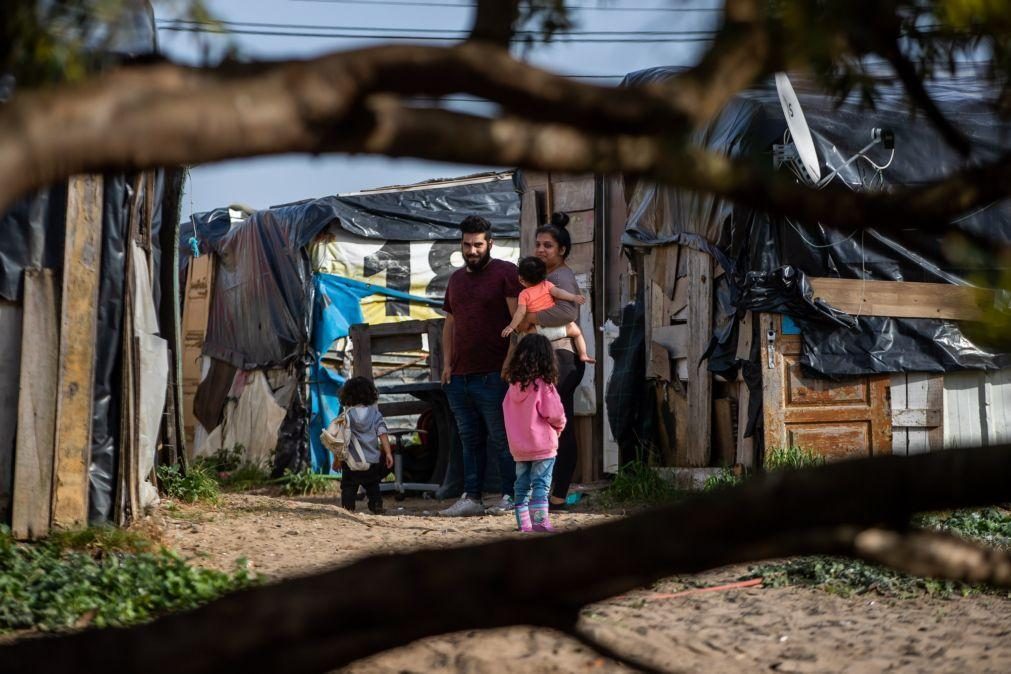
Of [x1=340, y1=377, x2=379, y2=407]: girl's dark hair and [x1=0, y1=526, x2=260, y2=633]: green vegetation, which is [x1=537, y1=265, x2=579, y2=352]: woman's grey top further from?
[x1=0, y1=526, x2=260, y2=633]: green vegetation

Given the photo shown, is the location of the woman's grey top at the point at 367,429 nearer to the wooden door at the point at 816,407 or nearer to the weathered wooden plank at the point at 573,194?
the wooden door at the point at 816,407

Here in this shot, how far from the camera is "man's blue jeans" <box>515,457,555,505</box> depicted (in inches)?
287

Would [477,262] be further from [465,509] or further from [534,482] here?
[534,482]

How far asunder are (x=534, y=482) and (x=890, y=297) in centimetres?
320

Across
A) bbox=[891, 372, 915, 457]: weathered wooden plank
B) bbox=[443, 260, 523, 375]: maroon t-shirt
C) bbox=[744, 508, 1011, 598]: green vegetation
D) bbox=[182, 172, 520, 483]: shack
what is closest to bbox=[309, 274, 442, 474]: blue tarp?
bbox=[182, 172, 520, 483]: shack

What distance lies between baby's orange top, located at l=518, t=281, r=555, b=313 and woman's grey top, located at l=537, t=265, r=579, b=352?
0.13ft

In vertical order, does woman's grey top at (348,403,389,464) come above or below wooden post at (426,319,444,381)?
below

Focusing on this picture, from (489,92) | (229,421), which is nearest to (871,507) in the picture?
(489,92)

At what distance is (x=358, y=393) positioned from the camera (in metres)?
9.45

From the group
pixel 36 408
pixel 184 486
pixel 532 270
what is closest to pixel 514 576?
pixel 36 408

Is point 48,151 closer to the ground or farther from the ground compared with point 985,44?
closer to the ground

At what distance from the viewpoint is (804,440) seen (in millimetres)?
8562

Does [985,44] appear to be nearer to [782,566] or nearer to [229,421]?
[782,566]

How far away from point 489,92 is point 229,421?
13.6 metres
